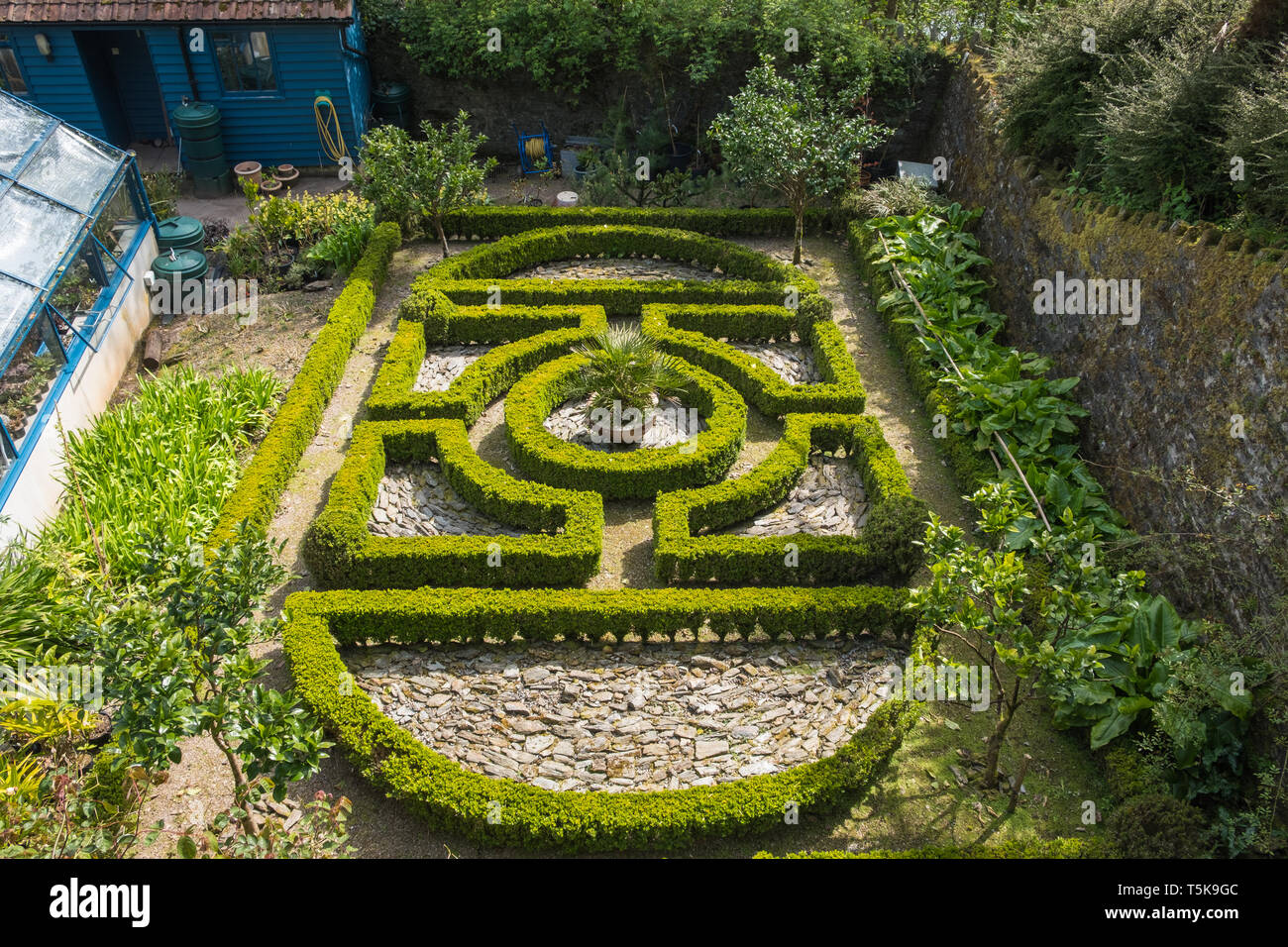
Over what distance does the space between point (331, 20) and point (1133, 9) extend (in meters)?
15.3

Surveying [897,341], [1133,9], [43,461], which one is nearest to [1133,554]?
[897,341]

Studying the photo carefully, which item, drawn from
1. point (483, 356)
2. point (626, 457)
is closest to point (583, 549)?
point (626, 457)

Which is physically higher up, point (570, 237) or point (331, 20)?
point (331, 20)

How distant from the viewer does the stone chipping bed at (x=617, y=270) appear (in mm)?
18438

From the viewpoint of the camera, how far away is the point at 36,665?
27.9 feet

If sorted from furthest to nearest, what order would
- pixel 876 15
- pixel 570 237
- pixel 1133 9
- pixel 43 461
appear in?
pixel 876 15, pixel 570 237, pixel 1133 9, pixel 43 461

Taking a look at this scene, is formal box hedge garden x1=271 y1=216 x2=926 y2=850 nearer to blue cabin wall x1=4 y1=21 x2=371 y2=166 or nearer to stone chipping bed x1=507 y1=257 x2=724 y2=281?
stone chipping bed x1=507 y1=257 x2=724 y2=281

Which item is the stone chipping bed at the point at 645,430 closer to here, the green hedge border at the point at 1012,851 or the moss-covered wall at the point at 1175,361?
the moss-covered wall at the point at 1175,361

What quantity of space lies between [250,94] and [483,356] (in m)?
10.4

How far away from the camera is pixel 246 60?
820 inches

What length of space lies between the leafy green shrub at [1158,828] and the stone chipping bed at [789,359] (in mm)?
8137

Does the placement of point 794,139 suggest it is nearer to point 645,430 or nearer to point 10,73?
point 645,430

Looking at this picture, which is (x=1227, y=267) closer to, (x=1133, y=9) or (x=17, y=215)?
(x=1133, y=9)

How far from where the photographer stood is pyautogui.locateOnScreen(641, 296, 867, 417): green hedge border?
1427cm
